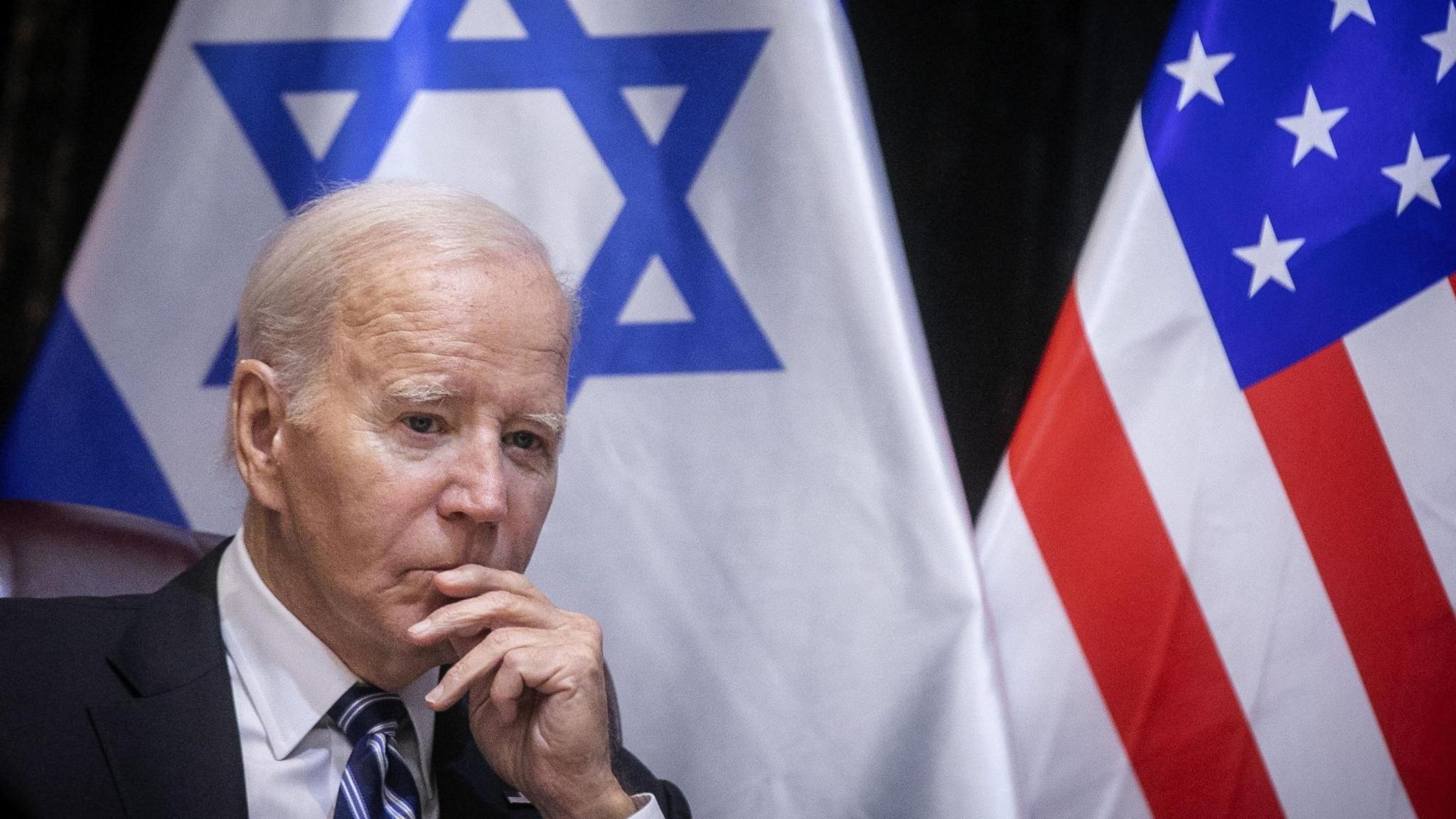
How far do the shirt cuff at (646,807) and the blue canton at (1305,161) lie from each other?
3.62 ft

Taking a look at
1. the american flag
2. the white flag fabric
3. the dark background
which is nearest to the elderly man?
the white flag fabric

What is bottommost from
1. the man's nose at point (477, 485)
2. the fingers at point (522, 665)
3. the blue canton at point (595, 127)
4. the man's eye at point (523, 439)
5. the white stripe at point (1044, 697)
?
the white stripe at point (1044, 697)

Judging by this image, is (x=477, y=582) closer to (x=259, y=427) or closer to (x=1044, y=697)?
(x=259, y=427)

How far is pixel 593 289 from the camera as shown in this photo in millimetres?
2209

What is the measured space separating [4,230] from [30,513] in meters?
0.99

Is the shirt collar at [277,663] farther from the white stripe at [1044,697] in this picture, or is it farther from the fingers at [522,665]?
the white stripe at [1044,697]

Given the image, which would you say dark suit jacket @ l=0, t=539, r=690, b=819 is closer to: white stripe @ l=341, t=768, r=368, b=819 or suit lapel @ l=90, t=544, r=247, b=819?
suit lapel @ l=90, t=544, r=247, b=819

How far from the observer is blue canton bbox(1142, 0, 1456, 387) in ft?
6.57

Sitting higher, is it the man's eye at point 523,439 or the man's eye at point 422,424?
the man's eye at point 422,424

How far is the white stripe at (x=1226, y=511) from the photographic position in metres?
1.98

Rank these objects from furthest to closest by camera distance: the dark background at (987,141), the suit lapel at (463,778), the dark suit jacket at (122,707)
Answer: the dark background at (987,141) < the suit lapel at (463,778) < the dark suit jacket at (122,707)

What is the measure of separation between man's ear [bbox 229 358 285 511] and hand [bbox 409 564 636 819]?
9.9 inches

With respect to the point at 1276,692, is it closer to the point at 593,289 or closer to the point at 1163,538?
the point at 1163,538

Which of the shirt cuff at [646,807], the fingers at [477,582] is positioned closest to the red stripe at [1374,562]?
the shirt cuff at [646,807]
